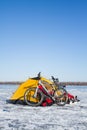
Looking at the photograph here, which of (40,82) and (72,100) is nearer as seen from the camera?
(40,82)

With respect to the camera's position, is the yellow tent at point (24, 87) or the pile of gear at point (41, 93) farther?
the yellow tent at point (24, 87)

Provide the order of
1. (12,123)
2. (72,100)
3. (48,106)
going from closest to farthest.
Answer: (12,123)
(48,106)
(72,100)

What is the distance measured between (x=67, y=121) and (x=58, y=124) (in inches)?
22.5

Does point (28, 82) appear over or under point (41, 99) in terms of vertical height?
over

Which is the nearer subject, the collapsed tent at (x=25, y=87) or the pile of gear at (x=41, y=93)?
the pile of gear at (x=41, y=93)

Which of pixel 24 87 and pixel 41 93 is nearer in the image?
pixel 41 93

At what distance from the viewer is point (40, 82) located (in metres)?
12.7

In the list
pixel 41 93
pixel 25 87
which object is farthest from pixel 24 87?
pixel 41 93

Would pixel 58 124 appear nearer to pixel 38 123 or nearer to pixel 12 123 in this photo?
pixel 38 123

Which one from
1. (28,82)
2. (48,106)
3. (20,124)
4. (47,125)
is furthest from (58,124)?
(28,82)

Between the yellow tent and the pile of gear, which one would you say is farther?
the yellow tent

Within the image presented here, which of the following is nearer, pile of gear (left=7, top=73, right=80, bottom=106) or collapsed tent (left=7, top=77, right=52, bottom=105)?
pile of gear (left=7, top=73, right=80, bottom=106)

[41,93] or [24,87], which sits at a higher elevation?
[24,87]

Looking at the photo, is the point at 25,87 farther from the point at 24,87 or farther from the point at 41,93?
the point at 41,93
